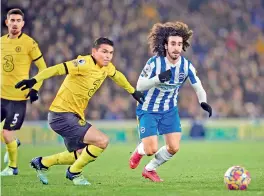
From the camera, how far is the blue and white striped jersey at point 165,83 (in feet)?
36.2

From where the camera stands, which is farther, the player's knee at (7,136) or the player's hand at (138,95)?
the player's knee at (7,136)

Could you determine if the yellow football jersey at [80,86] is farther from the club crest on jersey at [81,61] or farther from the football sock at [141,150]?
the football sock at [141,150]

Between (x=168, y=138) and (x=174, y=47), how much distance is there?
1.35 m

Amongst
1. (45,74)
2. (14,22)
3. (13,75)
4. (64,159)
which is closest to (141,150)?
(64,159)

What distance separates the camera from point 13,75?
12.4 metres

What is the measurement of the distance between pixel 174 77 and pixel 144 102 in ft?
2.05

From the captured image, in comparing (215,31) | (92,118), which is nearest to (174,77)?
(92,118)

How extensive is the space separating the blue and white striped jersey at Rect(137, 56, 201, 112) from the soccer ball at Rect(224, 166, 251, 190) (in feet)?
6.53

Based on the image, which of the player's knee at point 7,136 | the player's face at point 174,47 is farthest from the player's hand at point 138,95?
the player's knee at point 7,136

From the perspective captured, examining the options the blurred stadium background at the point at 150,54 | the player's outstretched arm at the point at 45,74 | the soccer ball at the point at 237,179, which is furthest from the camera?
the blurred stadium background at the point at 150,54

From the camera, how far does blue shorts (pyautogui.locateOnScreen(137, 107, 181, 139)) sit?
1120cm

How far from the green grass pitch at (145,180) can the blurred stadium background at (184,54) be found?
6.99 meters

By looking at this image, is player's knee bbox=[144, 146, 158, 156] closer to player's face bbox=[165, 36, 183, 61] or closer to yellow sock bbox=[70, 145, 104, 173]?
yellow sock bbox=[70, 145, 104, 173]

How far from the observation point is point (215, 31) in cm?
2827
